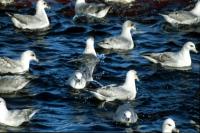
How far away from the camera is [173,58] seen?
26.9 metres

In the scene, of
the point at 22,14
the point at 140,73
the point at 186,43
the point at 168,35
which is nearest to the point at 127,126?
the point at 140,73

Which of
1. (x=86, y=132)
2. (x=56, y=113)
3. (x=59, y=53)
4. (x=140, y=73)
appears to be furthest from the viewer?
(x=59, y=53)

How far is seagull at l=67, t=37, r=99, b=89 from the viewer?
2369 cm

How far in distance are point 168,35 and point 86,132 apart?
35.1 feet

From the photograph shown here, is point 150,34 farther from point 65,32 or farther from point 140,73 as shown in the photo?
point 140,73

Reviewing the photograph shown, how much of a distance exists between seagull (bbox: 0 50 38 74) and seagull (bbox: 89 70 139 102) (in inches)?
146

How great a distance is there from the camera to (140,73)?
Answer: 25906 mm

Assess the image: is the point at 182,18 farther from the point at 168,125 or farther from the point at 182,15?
the point at 168,125

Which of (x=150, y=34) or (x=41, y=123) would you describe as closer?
(x=41, y=123)

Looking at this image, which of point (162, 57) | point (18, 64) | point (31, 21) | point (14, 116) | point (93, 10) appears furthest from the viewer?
point (93, 10)

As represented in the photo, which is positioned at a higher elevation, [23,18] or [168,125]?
→ [23,18]

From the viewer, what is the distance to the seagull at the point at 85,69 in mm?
23688

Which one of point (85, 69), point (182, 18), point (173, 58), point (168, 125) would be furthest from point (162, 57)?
point (168, 125)

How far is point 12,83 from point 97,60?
4531mm
